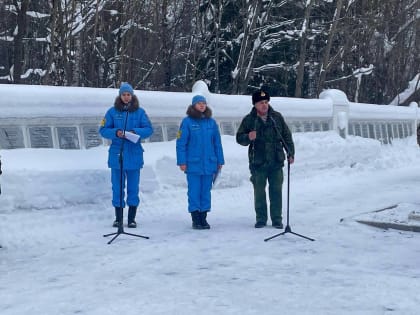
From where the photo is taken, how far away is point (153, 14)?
21.1 metres

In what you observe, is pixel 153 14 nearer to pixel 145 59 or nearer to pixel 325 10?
pixel 145 59

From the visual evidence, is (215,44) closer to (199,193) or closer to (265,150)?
(265,150)

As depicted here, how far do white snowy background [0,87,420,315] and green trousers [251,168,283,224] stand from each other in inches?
9.1

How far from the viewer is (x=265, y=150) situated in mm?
7609

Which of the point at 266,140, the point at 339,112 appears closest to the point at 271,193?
the point at 266,140

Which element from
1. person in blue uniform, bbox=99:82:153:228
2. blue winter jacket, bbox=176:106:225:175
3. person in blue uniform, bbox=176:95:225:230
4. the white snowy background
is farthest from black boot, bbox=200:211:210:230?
person in blue uniform, bbox=99:82:153:228

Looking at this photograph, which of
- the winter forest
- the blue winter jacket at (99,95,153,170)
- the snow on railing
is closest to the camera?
the blue winter jacket at (99,95,153,170)

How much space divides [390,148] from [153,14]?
8.53 meters

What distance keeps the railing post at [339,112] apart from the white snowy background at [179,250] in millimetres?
5290

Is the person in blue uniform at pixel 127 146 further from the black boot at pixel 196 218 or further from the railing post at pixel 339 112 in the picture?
the railing post at pixel 339 112

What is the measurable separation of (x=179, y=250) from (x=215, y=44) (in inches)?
671

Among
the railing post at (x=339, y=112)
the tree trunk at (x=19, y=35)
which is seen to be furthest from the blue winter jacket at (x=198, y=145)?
the tree trunk at (x=19, y=35)

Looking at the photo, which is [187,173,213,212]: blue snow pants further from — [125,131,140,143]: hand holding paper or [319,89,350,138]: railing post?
[319,89,350,138]: railing post

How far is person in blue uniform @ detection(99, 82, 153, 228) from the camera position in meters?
7.45
